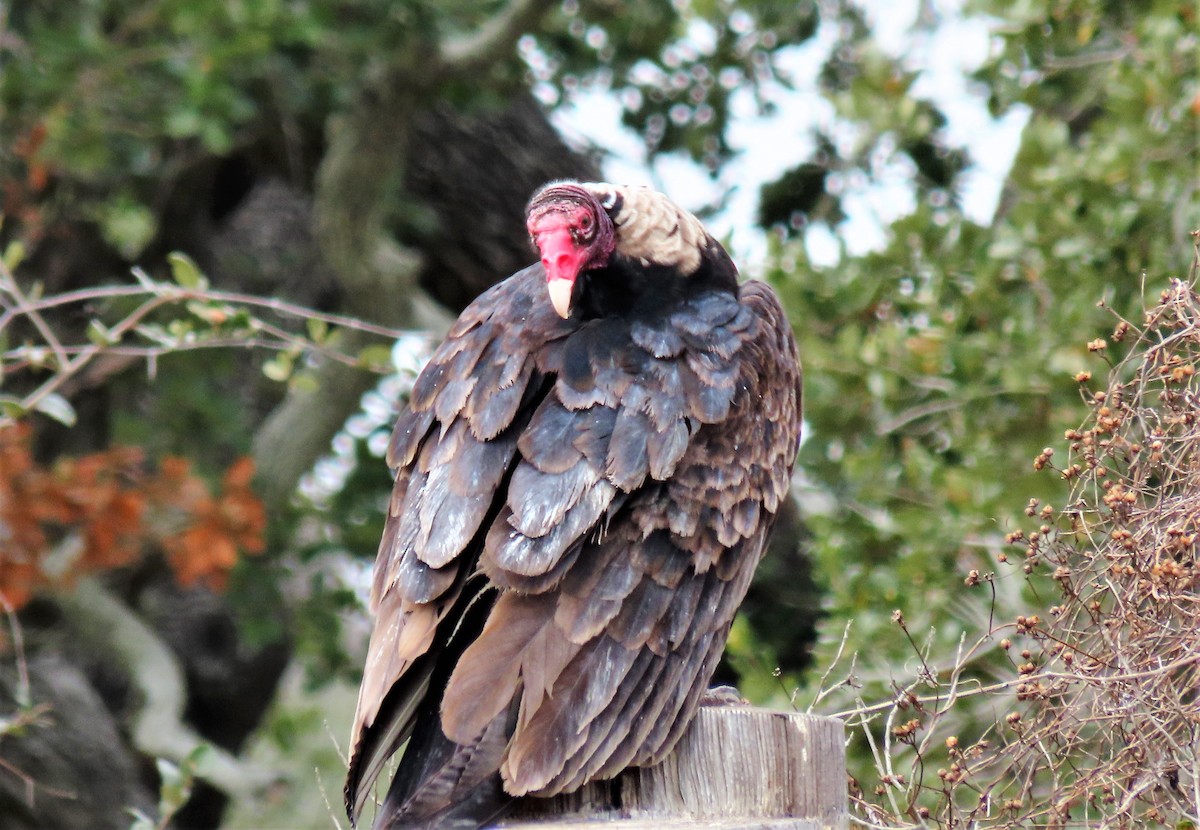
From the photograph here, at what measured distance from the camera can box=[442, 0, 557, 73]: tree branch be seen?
13.7 feet

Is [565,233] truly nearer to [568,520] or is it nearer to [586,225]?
[586,225]

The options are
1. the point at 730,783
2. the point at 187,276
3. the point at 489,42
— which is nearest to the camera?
the point at 730,783

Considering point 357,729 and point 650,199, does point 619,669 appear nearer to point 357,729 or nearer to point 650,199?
point 357,729

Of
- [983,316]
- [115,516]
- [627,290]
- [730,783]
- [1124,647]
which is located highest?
[627,290]

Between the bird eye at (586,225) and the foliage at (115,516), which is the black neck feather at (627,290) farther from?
the foliage at (115,516)

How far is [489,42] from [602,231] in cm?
201

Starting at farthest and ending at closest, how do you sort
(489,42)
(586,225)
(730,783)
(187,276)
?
(489,42), (187,276), (586,225), (730,783)

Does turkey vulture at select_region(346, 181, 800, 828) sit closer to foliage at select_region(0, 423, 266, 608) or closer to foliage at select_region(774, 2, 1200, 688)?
foliage at select_region(774, 2, 1200, 688)

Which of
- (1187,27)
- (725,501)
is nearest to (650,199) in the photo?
(725,501)

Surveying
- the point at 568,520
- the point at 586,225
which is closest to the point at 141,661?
the point at 586,225

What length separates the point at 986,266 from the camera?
3.72 metres

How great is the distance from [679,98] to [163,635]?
2.98m

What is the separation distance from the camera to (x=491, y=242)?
532 centimetres

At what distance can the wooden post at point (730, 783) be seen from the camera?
195 centimetres
